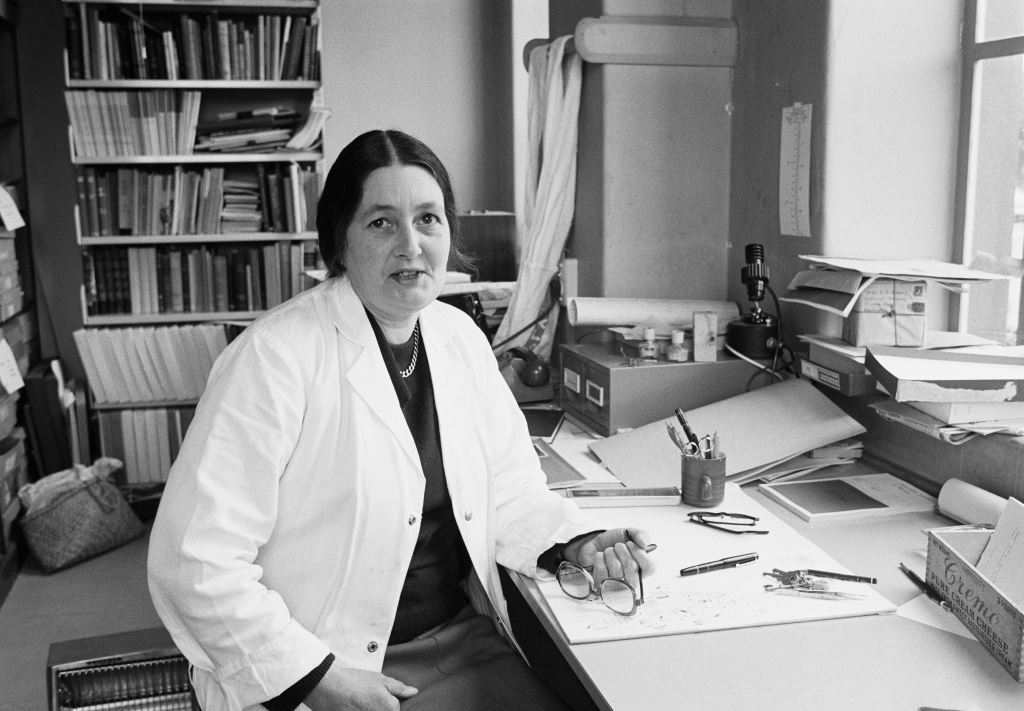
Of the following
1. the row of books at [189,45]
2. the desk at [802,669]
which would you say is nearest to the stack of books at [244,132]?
the row of books at [189,45]

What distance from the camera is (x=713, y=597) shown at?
4.41 feet

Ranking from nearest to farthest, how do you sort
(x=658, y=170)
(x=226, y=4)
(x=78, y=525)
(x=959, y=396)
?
(x=959, y=396) → (x=658, y=170) → (x=78, y=525) → (x=226, y=4)

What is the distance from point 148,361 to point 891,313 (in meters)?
2.97

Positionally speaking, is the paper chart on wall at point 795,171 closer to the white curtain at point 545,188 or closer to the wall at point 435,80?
the white curtain at point 545,188

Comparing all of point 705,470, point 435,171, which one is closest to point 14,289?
point 435,171

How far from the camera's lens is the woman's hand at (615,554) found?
4.60 ft

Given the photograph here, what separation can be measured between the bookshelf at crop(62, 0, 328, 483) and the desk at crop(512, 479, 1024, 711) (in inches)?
117

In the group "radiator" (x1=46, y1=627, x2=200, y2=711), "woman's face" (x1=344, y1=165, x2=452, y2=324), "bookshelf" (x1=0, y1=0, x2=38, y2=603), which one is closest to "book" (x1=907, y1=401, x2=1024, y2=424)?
"woman's face" (x1=344, y1=165, x2=452, y2=324)

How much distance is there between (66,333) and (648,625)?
3758 mm

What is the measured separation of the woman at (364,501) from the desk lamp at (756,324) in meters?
0.76

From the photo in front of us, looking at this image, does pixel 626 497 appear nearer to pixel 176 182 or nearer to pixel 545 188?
pixel 545 188

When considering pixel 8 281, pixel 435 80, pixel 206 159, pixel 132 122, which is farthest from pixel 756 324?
pixel 435 80

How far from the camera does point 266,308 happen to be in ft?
13.5

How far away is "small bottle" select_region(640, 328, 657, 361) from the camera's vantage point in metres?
2.26
